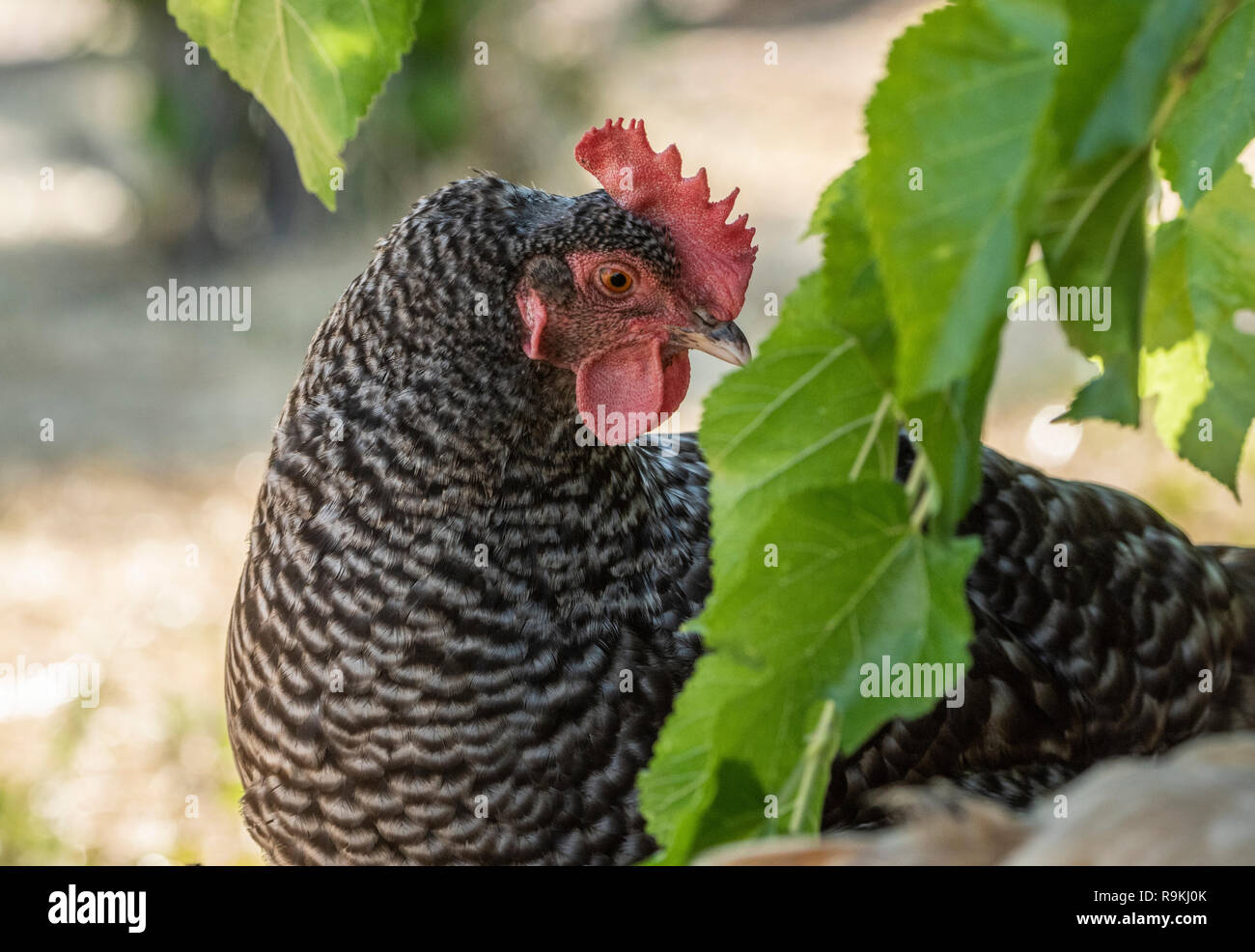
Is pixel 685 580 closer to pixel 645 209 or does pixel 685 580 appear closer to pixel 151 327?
pixel 645 209

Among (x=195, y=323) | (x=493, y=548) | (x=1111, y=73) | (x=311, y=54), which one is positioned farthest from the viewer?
(x=195, y=323)

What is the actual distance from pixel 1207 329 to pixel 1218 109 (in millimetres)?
270

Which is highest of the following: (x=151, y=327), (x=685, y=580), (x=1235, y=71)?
(x=151, y=327)

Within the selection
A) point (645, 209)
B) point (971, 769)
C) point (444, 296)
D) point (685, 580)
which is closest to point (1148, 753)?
point (971, 769)

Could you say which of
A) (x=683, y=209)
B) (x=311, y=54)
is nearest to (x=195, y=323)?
(x=683, y=209)

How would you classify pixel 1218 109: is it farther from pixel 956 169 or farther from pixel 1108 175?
pixel 956 169

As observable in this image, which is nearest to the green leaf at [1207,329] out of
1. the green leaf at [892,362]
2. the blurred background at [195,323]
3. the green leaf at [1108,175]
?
the green leaf at [1108,175]

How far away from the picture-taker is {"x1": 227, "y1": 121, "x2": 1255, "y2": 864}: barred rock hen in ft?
4.69

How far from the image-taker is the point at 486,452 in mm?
1469

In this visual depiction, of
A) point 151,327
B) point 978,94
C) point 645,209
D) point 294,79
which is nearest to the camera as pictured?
point 978,94

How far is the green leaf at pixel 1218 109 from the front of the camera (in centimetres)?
68

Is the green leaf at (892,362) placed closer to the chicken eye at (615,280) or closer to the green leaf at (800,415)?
the green leaf at (800,415)

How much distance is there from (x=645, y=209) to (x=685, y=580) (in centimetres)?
47

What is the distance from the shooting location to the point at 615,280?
1.52m
